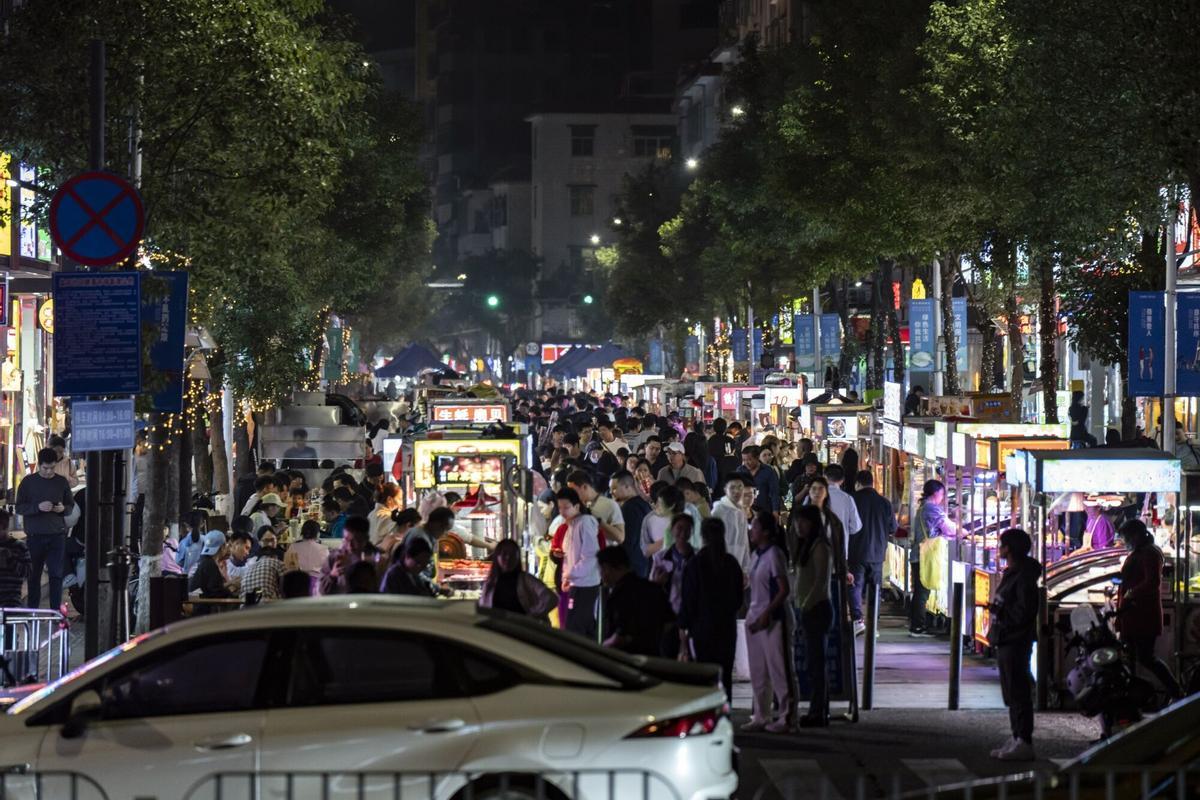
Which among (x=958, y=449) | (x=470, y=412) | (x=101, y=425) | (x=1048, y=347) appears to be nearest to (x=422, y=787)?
(x=101, y=425)

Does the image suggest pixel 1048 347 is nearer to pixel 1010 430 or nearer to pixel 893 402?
pixel 893 402

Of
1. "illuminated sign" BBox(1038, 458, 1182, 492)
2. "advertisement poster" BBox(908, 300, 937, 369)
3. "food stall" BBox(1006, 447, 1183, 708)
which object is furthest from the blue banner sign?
"illuminated sign" BBox(1038, 458, 1182, 492)

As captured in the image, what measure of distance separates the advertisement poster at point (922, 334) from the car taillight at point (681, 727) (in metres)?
26.4

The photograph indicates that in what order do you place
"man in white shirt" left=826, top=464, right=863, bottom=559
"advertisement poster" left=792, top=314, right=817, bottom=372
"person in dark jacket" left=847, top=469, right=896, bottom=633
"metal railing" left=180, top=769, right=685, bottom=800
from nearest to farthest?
"metal railing" left=180, top=769, right=685, bottom=800, "man in white shirt" left=826, top=464, right=863, bottom=559, "person in dark jacket" left=847, top=469, right=896, bottom=633, "advertisement poster" left=792, top=314, right=817, bottom=372

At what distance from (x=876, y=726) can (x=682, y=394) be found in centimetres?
3834

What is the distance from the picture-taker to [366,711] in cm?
827

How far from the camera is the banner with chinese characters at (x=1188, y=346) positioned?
22578 mm

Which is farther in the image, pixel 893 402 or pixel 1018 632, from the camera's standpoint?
pixel 893 402

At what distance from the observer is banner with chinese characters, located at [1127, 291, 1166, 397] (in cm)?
2294

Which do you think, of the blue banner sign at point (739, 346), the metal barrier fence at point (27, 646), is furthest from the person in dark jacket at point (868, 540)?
the blue banner sign at point (739, 346)

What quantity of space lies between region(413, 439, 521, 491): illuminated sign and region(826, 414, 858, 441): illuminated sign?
8.30 metres

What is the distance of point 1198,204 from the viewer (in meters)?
16.3

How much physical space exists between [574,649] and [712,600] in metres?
4.77

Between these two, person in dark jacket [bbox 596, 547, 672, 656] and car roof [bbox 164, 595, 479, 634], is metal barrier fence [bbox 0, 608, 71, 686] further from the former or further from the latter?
car roof [bbox 164, 595, 479, 634]
